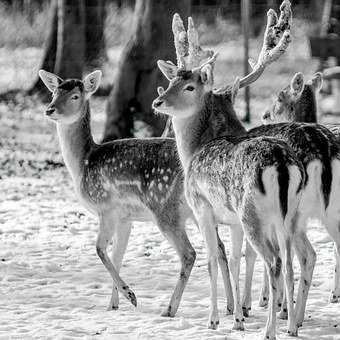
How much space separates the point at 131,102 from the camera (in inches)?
568

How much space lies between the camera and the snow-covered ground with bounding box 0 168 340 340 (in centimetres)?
595

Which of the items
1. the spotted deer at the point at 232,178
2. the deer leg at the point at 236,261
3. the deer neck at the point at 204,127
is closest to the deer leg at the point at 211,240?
the spotted deer at the point at 232,178

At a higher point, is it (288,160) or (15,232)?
(288,160)

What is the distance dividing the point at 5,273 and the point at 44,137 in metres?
8.70

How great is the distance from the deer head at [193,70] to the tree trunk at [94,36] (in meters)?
15.5

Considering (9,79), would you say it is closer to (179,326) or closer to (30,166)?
(30,166)

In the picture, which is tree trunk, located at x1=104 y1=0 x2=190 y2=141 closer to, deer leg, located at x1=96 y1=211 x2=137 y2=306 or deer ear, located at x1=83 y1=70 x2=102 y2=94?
deer ear, located at x1=83 y1=70 x2=102 y2=94

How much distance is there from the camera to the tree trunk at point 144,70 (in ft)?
46.9

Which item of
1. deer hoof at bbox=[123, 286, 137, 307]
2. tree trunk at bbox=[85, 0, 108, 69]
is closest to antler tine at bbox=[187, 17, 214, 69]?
deer hoof at bbox=[123, 286, 137, 307]

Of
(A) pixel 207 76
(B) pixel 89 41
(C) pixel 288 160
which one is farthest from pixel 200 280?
(B) pixel 89 41

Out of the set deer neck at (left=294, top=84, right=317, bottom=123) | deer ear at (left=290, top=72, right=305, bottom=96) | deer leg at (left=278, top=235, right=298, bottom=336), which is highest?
deer ear at (left=290, top=72, right=305, bottom=96)

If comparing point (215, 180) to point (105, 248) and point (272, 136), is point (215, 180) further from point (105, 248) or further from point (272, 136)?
point (105, 248)

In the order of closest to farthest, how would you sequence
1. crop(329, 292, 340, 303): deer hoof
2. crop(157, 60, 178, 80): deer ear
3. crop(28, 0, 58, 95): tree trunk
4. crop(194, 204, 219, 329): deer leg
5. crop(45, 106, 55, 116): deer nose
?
crop(194, 204, 219, 329): deer leg < crop(329, 292, 340, 303): deer hoof < crop(157, 60, 178, 80): deer ear < crop(45, 106, 55, 116): deer nose < crop(28, 0, 58, 95): tree trunk

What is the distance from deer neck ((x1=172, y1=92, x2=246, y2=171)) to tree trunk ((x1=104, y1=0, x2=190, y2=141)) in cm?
752
